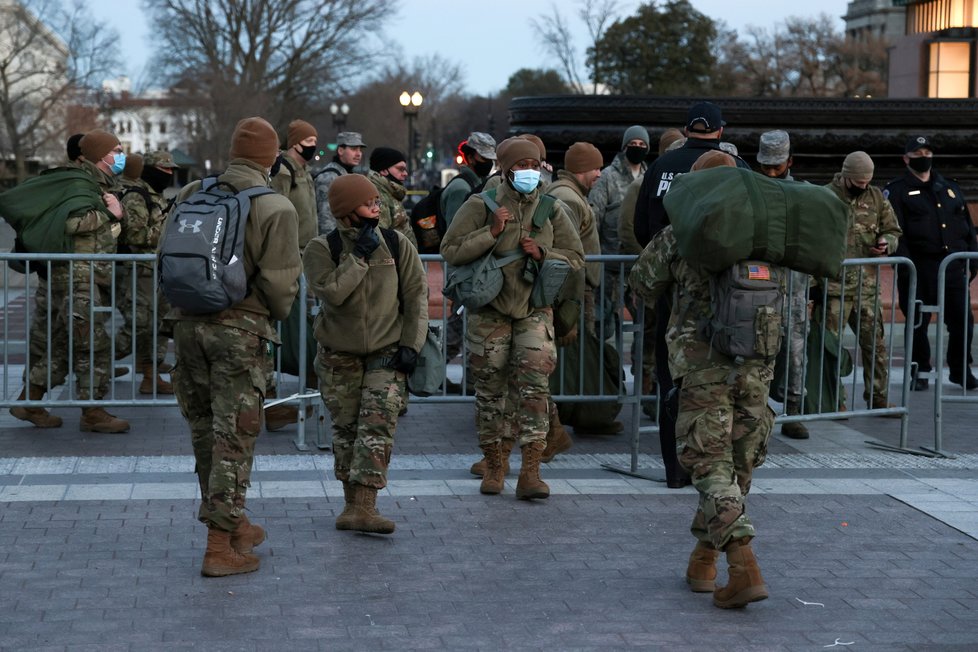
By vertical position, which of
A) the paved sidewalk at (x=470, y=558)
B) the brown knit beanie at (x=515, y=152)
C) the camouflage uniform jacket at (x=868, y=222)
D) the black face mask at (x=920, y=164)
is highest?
the black face mask at (x=920, y=164)

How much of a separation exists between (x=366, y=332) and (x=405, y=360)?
22 centimetres

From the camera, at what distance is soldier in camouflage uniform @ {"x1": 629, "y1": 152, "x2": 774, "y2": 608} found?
5812 mm

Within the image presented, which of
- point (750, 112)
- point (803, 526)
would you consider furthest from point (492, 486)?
point (750, 112)

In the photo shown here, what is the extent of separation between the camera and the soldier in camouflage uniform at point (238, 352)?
6.13 metres

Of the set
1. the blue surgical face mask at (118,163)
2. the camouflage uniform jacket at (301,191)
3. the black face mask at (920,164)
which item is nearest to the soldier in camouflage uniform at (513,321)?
the camouflage uniform jacket at (301,191)

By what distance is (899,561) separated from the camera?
6.62 meters

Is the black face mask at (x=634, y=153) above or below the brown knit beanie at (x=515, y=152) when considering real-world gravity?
above

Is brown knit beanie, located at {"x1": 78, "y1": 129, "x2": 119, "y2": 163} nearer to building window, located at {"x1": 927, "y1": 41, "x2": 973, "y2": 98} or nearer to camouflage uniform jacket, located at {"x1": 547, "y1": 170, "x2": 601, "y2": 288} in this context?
camouflage uniform jacket, located at {"x1": 547, "y1": 170, "x2": 601, "y2": 288}

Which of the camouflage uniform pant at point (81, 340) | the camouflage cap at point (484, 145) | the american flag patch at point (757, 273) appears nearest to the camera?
the american flag patch at point (757, 273)

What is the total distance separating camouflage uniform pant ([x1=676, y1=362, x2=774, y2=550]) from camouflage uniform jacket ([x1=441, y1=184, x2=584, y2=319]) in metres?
1.75

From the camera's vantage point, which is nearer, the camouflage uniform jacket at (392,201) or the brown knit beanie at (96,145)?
the brown knit beanie at (96,145)

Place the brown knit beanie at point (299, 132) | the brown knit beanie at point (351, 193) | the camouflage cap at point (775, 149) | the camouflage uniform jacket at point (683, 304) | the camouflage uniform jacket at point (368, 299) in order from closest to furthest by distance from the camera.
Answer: the camouflage uniform jacket at point (683, 304), the brown knit beanie at point (351, 193), the camouflage uniform jacket at point (368, 299), the camouflage cap at point (775, 149), the brown knit beanie at point (299, 132)

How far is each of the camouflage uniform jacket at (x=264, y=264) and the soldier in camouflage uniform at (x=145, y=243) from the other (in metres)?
3.26

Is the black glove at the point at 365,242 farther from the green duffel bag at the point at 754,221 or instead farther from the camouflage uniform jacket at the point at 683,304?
the green duffel bag at the point at 754,221
